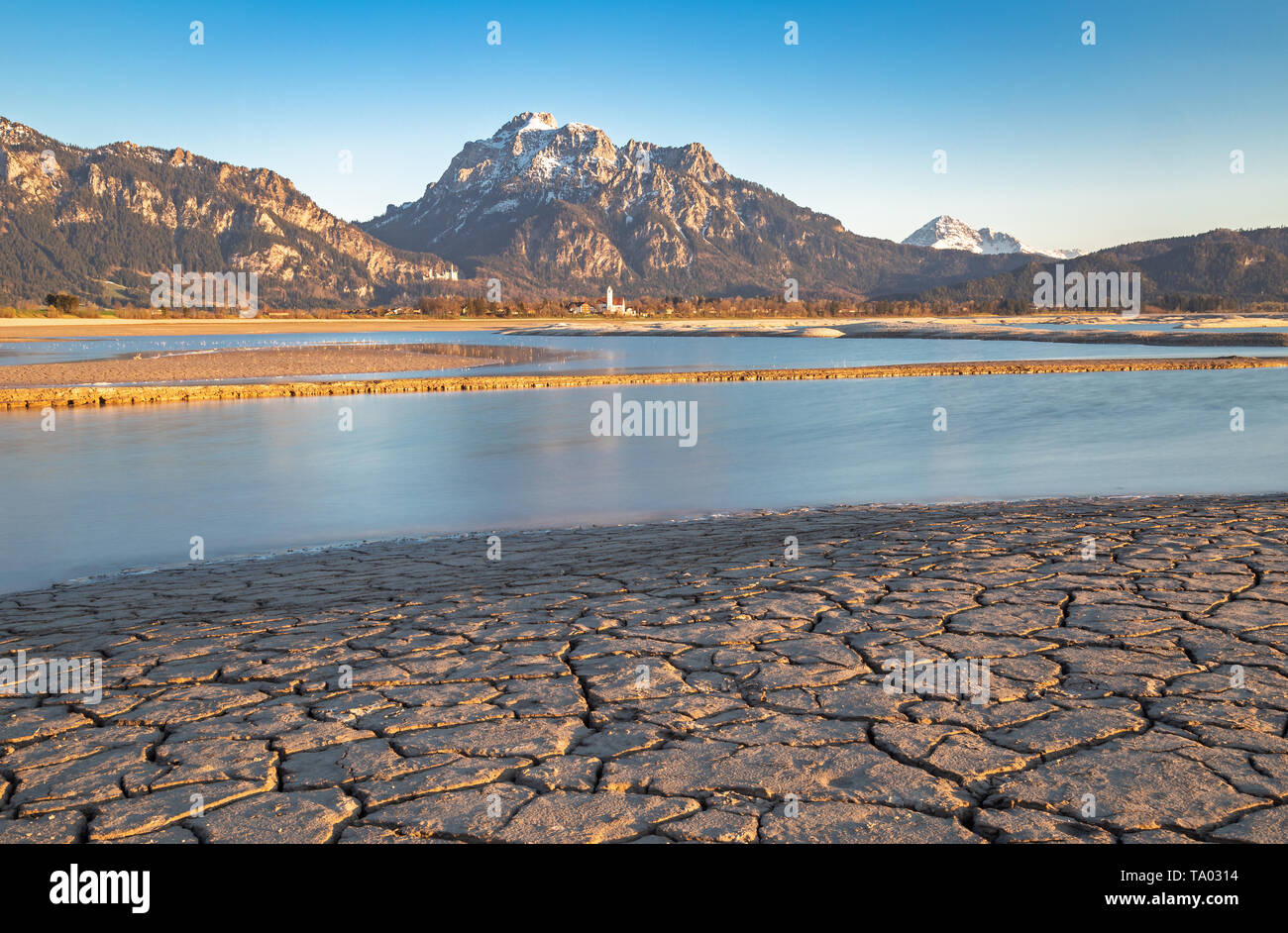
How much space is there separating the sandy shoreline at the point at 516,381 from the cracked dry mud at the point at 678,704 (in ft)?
71.3

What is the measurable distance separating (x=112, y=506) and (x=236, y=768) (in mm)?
10121

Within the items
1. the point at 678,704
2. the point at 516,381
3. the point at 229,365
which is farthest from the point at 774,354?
the point at 678,704

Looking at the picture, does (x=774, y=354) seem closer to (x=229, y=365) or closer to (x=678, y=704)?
(x=229, y=365)

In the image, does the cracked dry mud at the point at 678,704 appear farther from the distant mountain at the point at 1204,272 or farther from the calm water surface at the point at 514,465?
the distant mountain at the point at 1204,272

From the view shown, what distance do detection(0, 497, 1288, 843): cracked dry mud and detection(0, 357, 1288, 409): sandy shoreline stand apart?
855 inches

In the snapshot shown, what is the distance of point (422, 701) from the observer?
4953 mm

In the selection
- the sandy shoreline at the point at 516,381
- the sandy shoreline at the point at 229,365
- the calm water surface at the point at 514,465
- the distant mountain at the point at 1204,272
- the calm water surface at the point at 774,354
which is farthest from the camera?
the distant mountain at the point at 1204,272

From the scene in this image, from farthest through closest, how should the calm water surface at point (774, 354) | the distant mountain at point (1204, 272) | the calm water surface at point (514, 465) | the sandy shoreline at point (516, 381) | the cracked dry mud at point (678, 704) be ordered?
the distant mountain at point (1204, 272) → the calm water surface at point (774, 354) → the sandy shoreline at point (516, 381) → the calm water surface at point (514, 465) → the cracked dry mud at point (678, 704)

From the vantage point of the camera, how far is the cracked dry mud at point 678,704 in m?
3.67

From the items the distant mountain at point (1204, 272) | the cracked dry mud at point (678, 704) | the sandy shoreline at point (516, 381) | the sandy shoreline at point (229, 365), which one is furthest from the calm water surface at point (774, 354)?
the distant mountain at point (1204, 272)

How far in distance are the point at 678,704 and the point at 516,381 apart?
Answer: 29.8 m

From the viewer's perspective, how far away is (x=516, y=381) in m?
33.9
